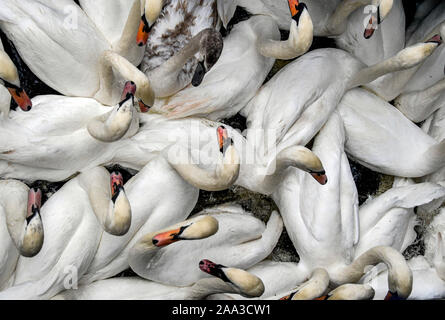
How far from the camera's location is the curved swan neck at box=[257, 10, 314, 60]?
179cm

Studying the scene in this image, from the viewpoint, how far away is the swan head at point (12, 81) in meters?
1.65

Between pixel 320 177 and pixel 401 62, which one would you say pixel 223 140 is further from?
pixel 401 62

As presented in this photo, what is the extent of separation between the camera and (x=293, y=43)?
1826 millimetres

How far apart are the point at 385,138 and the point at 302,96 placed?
0.26 meters

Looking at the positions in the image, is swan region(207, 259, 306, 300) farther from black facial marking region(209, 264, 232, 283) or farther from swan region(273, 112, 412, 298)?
black facial marking region(209, 264, 232, 283)

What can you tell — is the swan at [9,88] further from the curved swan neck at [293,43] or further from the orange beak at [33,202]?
the curved swan neck at [293,43]

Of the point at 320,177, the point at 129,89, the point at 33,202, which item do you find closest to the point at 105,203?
the point at 33,202

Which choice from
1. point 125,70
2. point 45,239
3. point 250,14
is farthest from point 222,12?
point 45,239

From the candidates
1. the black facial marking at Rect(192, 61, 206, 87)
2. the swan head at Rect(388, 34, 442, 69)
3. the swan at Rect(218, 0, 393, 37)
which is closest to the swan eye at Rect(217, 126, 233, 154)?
the black facial marking at Rect(192, 61, 206, 87)

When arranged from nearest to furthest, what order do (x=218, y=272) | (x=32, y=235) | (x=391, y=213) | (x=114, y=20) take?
1. (x=32, y=235)
2. (x=218, y=272)
3. (x=114, y=20)
4. (x=391, y=213)

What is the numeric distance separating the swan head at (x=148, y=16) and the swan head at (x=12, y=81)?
0.92ft

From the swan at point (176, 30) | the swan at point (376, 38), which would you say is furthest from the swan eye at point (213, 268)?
the swan at point (376, 38)
